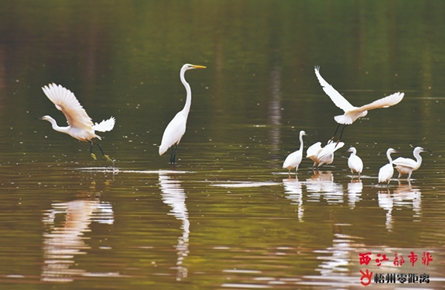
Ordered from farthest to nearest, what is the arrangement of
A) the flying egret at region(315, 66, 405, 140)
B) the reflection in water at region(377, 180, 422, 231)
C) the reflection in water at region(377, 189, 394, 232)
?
the flying egret at region(315, 66, 405, 140), the reflection in water at region(377, 180, 422, 231), the reflection in water at region(377, 189, 394, 232)

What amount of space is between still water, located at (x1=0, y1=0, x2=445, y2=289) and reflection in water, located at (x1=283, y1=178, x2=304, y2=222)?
2cm

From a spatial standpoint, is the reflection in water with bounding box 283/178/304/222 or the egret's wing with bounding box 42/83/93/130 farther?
the egret's wing with bounding box 42/83/93/130

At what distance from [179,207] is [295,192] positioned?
2.25 meters

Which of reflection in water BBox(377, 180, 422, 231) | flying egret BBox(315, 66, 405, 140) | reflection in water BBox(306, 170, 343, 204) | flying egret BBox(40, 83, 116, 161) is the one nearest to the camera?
reflection in water BBox(377, 180, 422, 231)

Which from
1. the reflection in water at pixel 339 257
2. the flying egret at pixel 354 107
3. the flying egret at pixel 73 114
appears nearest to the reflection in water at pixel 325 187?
the flying egret at pixel 354 107

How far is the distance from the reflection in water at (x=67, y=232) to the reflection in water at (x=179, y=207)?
35.4 inches

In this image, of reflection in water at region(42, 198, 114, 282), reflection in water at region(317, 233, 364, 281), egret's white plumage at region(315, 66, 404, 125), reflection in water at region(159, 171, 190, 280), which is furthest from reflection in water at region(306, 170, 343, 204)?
reflection in water at region(42, 198, 114, 282)

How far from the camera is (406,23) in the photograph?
241 ft

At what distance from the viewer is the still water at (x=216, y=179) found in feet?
39.9

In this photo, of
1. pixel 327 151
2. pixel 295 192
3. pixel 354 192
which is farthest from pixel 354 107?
pixel 295 192

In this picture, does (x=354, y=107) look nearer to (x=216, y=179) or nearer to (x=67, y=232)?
(x=216, y=179)

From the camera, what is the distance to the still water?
1216 cm

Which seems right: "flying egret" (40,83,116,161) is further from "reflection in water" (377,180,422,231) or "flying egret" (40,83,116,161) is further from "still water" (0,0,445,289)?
"reflection in water" (377,180,422,231)

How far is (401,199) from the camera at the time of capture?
1652 centimetres
